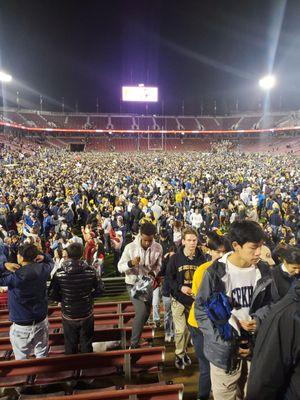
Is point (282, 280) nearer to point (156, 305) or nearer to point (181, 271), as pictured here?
point (181, 271)

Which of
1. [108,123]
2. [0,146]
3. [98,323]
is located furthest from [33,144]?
[98,323]

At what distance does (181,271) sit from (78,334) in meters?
1.34

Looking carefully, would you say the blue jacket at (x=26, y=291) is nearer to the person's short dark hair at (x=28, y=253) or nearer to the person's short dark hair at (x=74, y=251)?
the person's short dark hair at (x=28, y=253)

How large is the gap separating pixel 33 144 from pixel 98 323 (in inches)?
1985

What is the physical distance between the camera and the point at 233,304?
2379mm

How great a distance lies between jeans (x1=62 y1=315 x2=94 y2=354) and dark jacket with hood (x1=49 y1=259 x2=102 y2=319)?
0.27 feet

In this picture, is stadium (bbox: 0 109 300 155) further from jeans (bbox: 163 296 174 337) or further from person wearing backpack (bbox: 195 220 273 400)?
person wearing backpack (bbox: 195 220 273 400)

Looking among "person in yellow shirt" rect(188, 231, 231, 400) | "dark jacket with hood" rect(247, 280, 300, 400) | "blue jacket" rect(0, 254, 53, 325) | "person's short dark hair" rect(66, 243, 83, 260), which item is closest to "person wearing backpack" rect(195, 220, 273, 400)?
"person in yellow shirt" rect(188, 231, 231, 400)

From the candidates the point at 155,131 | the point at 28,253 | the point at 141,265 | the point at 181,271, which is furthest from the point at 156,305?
the point at 155,131

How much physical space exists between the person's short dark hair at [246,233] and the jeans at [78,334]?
192cm

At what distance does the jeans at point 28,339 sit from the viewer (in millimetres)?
3152

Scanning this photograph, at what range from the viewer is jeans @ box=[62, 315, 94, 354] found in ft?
10.4

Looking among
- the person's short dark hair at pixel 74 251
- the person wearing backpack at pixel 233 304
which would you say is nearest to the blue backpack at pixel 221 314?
the person wearing backpack at pixel 233 304

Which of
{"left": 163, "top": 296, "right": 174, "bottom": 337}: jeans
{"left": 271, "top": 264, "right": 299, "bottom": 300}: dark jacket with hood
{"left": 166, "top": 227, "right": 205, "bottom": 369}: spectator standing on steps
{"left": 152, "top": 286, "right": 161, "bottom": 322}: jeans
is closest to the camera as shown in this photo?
{"left": 271, "top": 264, "right": 299, "bottom": 300}: dark jacket with hood
